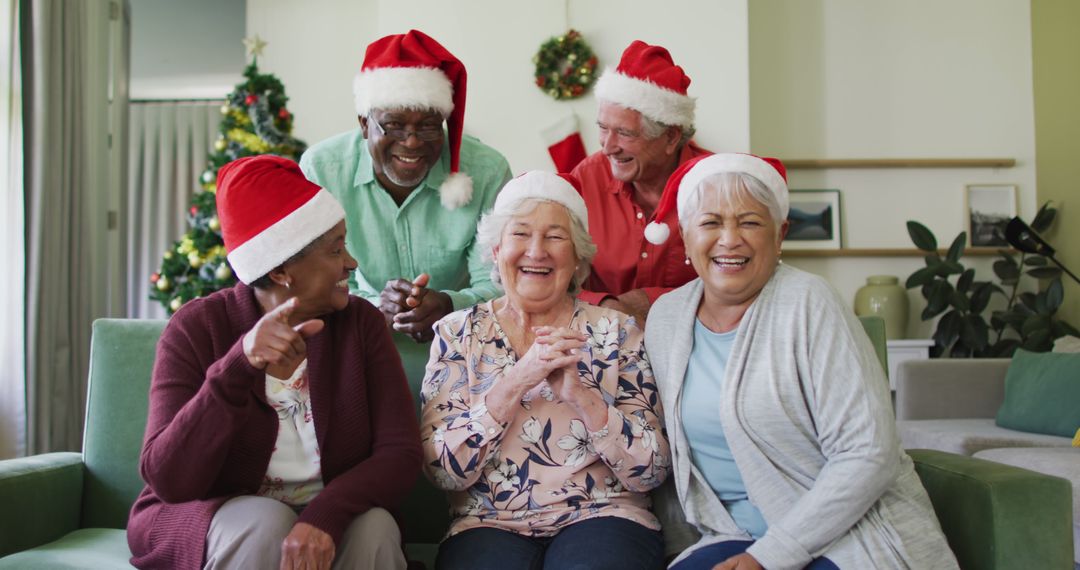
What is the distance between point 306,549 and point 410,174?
4.14ft

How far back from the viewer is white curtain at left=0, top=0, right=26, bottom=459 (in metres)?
4.02

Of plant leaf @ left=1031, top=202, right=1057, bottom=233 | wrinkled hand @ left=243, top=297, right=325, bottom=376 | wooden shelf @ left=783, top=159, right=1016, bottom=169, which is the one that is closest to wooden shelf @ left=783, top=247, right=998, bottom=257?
plant leaf @ left=1031, top=202, right=1057, bottom=233

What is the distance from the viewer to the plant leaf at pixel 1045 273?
5.07 metres

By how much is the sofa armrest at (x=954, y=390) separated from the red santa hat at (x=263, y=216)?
3.49m

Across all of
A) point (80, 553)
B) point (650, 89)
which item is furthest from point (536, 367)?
point (650, 89)

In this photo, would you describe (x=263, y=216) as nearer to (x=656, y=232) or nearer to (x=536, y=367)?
(x=536, y=367)

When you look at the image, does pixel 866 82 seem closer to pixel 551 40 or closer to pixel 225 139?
pixel 551 40

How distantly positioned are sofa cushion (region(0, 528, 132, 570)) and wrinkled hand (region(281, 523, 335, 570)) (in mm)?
458

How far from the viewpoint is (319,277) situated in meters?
1.83

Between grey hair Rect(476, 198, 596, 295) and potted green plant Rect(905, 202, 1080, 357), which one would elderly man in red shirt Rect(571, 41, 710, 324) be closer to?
grey hair Rect(476, 198, 596, 295)

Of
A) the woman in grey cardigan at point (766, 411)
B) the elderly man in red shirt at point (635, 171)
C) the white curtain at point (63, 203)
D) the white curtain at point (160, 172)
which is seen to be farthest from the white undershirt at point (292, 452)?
the white curtain at point (160, 172)

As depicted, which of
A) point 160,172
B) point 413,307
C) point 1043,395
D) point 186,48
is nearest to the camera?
point 413,307

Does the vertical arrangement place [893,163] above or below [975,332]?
above

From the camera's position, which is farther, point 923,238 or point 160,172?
point 160,172
